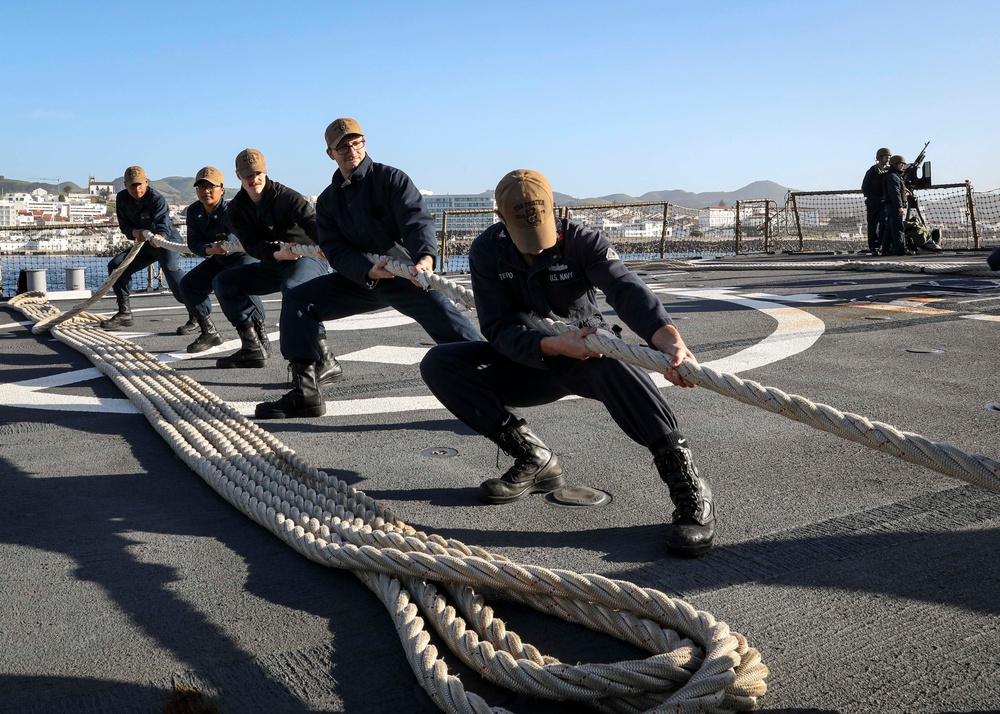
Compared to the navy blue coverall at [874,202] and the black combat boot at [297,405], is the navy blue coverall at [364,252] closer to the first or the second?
the black combat boot at [297,405]

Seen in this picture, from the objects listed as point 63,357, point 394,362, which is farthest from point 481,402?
point 63,357

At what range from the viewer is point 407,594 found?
239 centimetres

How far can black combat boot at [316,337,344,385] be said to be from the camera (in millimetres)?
5758

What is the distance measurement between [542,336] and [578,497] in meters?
0.69

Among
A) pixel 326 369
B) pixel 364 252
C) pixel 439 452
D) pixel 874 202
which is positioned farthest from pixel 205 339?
pixel 874 202

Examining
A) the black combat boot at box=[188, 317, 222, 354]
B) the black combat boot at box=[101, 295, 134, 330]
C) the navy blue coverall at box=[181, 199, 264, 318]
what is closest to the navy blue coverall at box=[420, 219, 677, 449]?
the navy blue coverall at box=[181, 199, 264, 318]

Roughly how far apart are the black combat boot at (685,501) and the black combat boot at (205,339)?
208 inches

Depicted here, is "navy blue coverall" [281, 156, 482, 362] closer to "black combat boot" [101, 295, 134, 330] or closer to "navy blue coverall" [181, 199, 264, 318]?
"navy blue coverall" [181, 199, 264, 318]

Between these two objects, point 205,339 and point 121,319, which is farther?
point 121,319

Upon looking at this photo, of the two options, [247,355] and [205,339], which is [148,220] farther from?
[247,355]

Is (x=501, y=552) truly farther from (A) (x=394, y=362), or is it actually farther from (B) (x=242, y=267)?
(B) (x=242, y=267)

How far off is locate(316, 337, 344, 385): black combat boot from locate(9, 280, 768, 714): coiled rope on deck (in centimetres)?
219

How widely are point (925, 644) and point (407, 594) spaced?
1.31m

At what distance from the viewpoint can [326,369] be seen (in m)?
5.81
